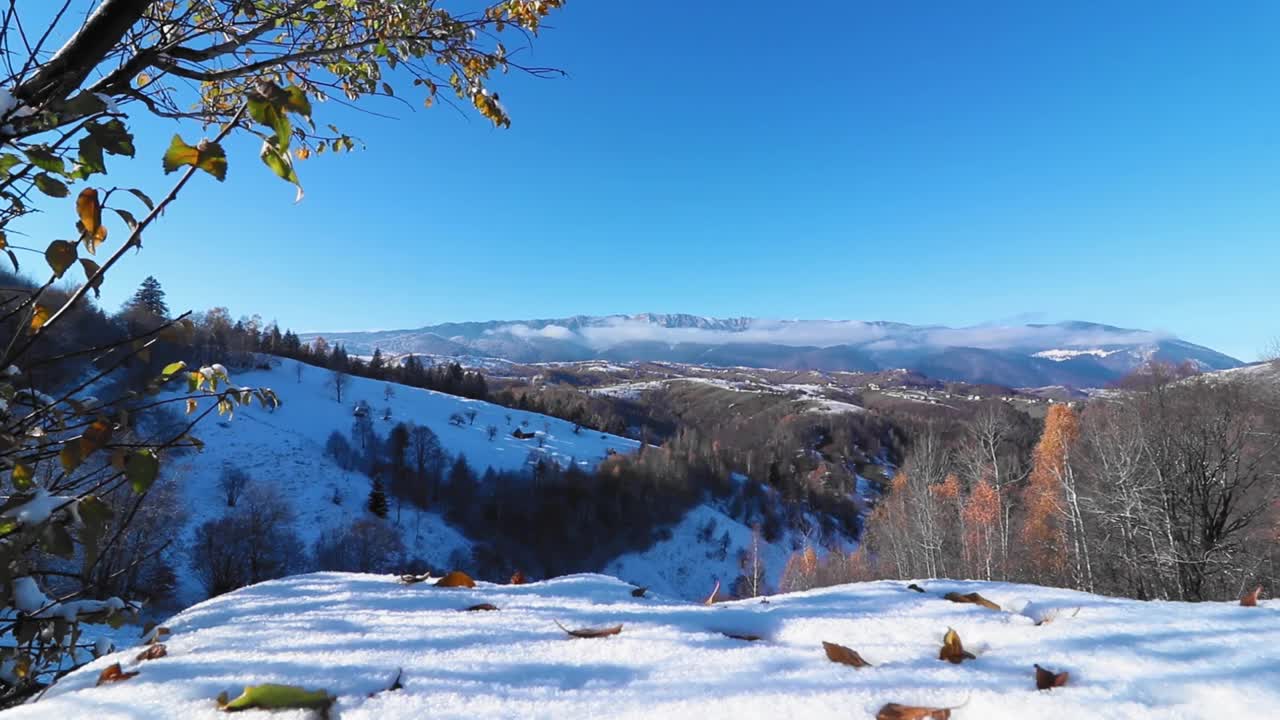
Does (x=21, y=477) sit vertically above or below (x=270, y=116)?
below

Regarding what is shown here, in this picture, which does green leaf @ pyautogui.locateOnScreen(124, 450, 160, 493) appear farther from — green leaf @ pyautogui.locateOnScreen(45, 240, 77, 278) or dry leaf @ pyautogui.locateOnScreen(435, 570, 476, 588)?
dry leaf @ pyautogui.locateOnScreen(435, 570, 476, 588)

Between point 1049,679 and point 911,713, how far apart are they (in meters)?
0.43

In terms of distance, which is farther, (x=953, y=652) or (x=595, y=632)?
(x=595, y=632)

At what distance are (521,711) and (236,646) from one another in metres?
1.12

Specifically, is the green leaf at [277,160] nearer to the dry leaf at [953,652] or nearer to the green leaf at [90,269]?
the green leaf at [90,269]

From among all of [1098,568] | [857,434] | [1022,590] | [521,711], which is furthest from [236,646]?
[857,434]

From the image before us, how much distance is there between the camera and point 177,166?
108cm

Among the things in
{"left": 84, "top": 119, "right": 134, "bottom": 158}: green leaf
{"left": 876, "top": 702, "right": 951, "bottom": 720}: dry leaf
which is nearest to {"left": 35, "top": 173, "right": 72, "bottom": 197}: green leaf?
{"left": 84, "top": 119, "right": 134, "bottom": 158}: green leaf

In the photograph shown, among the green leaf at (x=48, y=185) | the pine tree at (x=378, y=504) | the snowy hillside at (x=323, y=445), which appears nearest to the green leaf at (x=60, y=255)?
the green leaf at (x=48, y=185)

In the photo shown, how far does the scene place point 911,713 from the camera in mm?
1185

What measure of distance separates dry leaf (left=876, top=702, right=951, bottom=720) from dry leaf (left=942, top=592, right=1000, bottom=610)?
1193 millimetres

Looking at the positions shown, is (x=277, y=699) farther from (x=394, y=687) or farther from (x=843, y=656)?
(x=843, y=656)

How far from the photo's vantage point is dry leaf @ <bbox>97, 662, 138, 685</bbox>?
4.88 feet

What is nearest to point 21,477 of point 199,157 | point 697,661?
point 199,157
